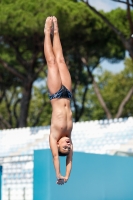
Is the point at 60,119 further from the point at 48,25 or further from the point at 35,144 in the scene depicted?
the point at 35,144

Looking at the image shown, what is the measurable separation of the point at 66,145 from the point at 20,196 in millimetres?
6171

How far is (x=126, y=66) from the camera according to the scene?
2931 centimetres

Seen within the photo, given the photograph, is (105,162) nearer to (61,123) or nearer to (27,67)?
(61,123)

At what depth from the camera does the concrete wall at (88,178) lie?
10273 mm

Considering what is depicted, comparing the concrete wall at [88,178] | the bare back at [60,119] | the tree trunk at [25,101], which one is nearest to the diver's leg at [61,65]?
the bare back at [60,119]

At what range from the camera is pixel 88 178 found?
36.6 ft

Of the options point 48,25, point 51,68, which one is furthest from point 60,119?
point 48,25

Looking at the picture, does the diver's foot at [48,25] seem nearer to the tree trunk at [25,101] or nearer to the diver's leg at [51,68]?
the diver's leg at [51,68]

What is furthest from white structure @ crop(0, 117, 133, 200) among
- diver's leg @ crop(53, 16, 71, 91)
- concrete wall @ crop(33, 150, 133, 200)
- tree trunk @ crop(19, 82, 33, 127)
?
diver's leg @ crop(53, 16, 71, 91)

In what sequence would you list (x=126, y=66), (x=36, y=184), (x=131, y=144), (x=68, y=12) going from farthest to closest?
(x=126, y=66), (x=68, y=12), (x=131, y=144), (x=36, y=184)

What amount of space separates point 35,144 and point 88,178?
240 inches

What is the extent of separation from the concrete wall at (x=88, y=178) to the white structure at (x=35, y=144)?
1187 millimetres

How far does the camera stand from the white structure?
11.9m

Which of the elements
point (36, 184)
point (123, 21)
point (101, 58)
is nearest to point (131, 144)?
point (36, 184)
